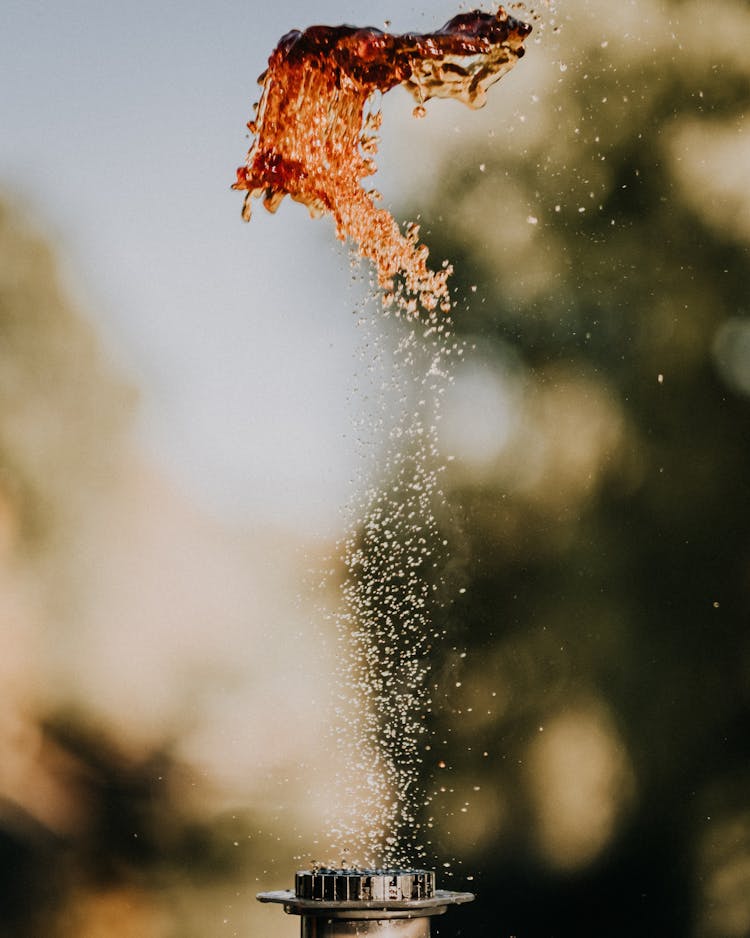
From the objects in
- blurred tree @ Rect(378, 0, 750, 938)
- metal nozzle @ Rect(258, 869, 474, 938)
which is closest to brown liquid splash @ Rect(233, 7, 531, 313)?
metal nozzle @ Rect(258, 869, 474, 938)

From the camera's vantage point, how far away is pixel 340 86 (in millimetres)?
3055

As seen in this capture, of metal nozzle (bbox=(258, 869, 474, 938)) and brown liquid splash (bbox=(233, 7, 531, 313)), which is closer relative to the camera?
metal nozzle (bbox=(258, 869, 474, 938))

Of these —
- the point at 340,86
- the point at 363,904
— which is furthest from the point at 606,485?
the point at 363,904

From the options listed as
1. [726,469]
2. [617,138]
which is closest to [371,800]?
[726,469]

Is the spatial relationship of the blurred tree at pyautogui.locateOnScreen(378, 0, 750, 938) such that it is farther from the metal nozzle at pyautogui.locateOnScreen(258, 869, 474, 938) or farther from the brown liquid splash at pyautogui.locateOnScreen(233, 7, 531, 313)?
the metal nozzle at pyautogui.locateOnScreen(258, 869, 474, 938)

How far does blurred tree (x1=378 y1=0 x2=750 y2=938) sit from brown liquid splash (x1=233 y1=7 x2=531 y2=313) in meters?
1.82

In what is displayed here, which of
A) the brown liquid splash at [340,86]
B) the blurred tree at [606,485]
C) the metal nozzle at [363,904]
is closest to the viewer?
the metal nozzle at [363,904]

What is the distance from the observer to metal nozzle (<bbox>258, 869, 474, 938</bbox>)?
2291mm

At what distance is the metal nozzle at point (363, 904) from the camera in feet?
7.52

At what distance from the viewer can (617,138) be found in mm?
5172

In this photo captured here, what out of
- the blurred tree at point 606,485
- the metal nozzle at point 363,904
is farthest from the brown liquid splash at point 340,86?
the blurred tree at point 606,485

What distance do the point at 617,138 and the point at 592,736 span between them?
8.29ft

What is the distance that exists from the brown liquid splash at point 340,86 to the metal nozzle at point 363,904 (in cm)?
171

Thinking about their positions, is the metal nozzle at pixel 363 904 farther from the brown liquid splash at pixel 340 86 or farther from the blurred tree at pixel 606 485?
the blurred tree at pixel 606 485
